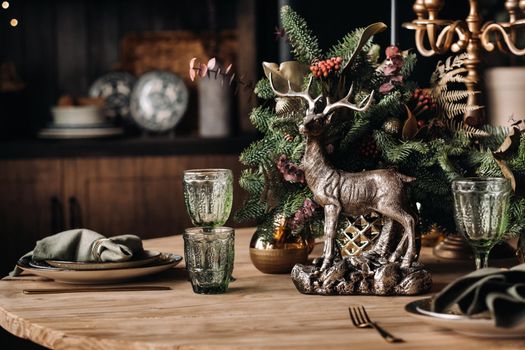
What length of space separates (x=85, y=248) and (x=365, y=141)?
1.74 ft

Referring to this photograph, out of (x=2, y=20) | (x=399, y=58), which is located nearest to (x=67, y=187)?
(x=2, y=20)

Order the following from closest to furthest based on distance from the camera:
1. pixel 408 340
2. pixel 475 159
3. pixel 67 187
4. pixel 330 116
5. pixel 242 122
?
pixel 408 340, pixel 330 116, pixel 475 159, pixel 67 187, pixel 242 122

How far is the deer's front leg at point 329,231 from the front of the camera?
1.49 metres

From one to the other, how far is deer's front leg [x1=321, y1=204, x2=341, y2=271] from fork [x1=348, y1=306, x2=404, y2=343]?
0.13 meters

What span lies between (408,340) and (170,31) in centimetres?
277

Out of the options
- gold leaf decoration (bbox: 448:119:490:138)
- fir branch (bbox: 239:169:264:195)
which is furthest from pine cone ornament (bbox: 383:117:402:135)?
fir branch (bbox: 239:169:264:195)

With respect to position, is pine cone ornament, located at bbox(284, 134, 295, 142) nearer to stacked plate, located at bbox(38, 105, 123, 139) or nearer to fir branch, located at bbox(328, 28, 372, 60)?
fir branch, located at bbox(328, 28, 372, 60)

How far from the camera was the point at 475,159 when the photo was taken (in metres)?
1.65

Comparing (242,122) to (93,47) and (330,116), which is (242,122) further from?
(330,116)

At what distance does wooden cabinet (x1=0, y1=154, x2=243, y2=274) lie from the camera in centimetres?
336

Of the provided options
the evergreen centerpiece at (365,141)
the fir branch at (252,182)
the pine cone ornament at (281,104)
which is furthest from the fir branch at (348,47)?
the fir branch at (252,182)

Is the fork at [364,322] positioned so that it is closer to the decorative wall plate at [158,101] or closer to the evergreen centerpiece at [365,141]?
the evergreen centerpiece at [365,141]

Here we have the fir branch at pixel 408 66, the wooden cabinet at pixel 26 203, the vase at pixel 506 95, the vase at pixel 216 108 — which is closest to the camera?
the fir branch at pixel 408 66

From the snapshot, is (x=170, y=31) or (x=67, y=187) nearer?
(x=67, y=187)
